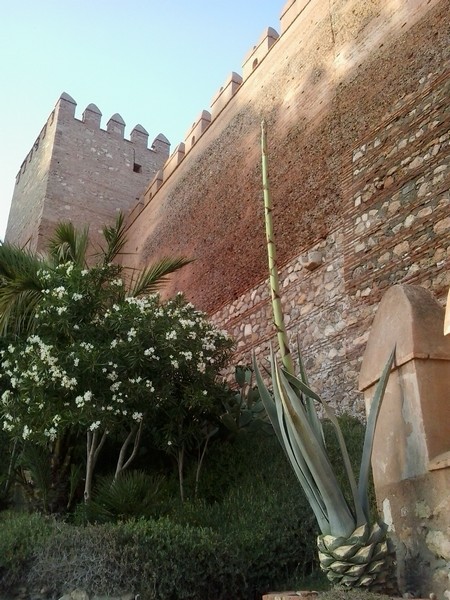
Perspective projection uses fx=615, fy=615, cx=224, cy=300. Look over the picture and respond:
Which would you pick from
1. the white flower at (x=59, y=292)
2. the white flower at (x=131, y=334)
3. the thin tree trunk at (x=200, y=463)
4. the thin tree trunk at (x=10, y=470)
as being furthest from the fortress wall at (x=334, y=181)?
the thin tree trunk at (x=10, y=470)

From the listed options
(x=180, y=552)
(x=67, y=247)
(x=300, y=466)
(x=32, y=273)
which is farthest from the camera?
(x=67, y=247)

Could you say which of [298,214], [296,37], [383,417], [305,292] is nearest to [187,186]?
[296,37]

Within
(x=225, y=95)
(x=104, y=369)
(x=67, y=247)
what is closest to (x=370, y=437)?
(x=104, y=369)

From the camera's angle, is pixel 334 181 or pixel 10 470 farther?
pixel 334 181

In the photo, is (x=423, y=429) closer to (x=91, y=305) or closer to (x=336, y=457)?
(x=336, y=457)

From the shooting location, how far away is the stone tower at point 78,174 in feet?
48.2

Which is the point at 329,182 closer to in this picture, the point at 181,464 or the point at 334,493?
the point at 181,464

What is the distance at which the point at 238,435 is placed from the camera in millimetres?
5672

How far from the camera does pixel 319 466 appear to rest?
263 centimetres

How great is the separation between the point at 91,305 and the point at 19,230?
451 inches

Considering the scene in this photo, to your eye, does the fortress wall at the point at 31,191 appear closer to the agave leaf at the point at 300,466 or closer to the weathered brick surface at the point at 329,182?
the weathered brick surface at the point at 329,182

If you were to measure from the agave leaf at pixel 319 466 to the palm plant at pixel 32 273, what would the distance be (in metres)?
3.73

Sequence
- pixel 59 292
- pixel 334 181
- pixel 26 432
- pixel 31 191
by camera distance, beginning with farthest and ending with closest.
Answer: pixel 31 191 → pixel 334 181 → pixel 59 292 → pixel 26 432

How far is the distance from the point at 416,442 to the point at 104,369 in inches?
119
